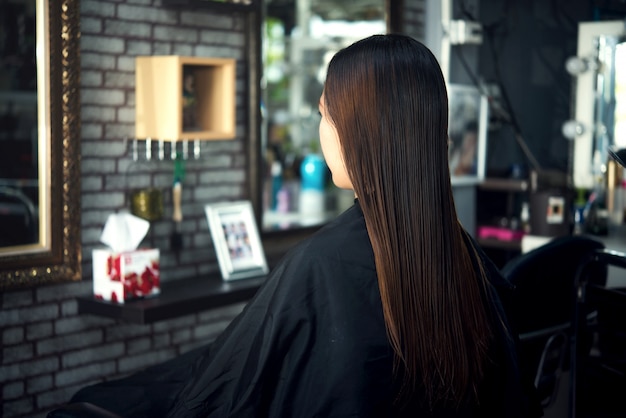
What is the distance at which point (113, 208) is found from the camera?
3189 millimetres

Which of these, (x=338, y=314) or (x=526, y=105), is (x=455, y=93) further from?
(x=338, y=314)

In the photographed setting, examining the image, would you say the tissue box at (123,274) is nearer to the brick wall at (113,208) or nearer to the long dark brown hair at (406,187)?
the brick wall at (113,208)

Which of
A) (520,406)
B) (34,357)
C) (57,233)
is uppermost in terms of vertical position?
(57,233)

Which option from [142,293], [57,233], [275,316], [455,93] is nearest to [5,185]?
[57,233]

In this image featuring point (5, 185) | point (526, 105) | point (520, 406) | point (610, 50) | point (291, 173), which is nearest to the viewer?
point (520, 406)

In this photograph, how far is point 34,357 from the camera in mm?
2979

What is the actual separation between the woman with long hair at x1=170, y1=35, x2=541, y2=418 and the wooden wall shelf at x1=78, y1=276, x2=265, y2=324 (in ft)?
4.16

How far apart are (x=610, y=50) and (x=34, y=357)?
2.75 meters

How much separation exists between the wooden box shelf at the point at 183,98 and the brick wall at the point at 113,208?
6cm

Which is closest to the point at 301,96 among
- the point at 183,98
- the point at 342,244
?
the point at 183,98

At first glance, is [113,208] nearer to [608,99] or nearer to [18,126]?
[18,126]

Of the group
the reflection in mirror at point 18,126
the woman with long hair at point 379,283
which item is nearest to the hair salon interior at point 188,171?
the reflection in mirror at point 18,126

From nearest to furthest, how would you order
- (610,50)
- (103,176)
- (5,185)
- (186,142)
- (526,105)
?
(5,185) < (103,176) < (186,142) < (610,50) < (526,105)

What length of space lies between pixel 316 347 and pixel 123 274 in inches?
56.9
